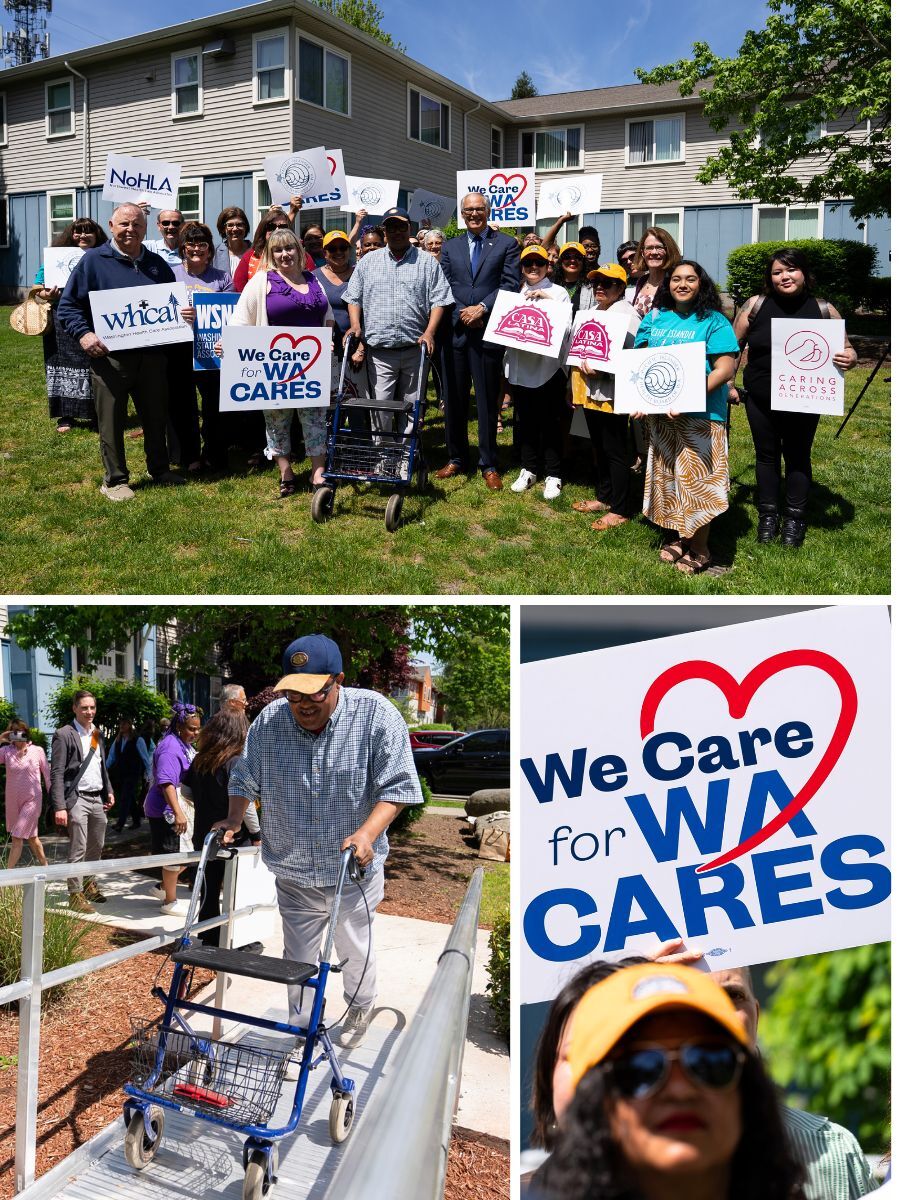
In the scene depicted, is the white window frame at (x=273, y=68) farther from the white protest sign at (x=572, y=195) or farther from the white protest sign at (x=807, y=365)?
the white protest sign at (x=807, y=365)

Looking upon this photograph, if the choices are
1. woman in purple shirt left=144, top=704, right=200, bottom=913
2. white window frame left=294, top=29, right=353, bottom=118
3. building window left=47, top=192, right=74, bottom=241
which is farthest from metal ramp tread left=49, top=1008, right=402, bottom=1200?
building window left=47, top=192, right=74, bottom=241

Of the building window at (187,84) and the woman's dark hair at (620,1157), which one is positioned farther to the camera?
the building window at (187,84)

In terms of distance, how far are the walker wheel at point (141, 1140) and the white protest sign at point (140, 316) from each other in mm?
5630

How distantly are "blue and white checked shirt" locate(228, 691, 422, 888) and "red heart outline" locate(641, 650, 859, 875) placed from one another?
1607mm

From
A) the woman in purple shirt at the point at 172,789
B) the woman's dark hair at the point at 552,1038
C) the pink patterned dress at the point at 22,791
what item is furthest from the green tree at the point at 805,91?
the woman's dark hair at the point at 552,1038

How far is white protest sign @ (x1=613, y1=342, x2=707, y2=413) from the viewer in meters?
6.21

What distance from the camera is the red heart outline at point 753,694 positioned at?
9.26ft

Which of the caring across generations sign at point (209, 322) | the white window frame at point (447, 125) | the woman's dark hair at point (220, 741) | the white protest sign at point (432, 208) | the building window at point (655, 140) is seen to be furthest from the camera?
the building window at point (655, 140)

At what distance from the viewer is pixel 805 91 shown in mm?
16984

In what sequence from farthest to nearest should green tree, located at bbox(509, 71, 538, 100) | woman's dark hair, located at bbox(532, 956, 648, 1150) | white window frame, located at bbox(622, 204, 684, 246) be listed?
1. green tree, located at bbox(509, 71, 538, 100)
2. white window frame, located at bbox(622, 204, 684, 246)
3. woman's dark hair, located at bbox(532, 956, 648, 1150)

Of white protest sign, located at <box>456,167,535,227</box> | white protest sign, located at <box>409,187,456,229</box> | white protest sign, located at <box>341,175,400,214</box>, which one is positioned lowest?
white protest sign, located at <box>456,167,535,227</box>

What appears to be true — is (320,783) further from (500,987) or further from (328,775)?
(500,987)

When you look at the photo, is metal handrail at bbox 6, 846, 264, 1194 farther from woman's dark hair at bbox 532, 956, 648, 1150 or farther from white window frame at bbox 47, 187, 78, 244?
Result: white window frame at bbox 47, 187, 78, 244

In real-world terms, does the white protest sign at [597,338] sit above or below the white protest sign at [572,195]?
below
